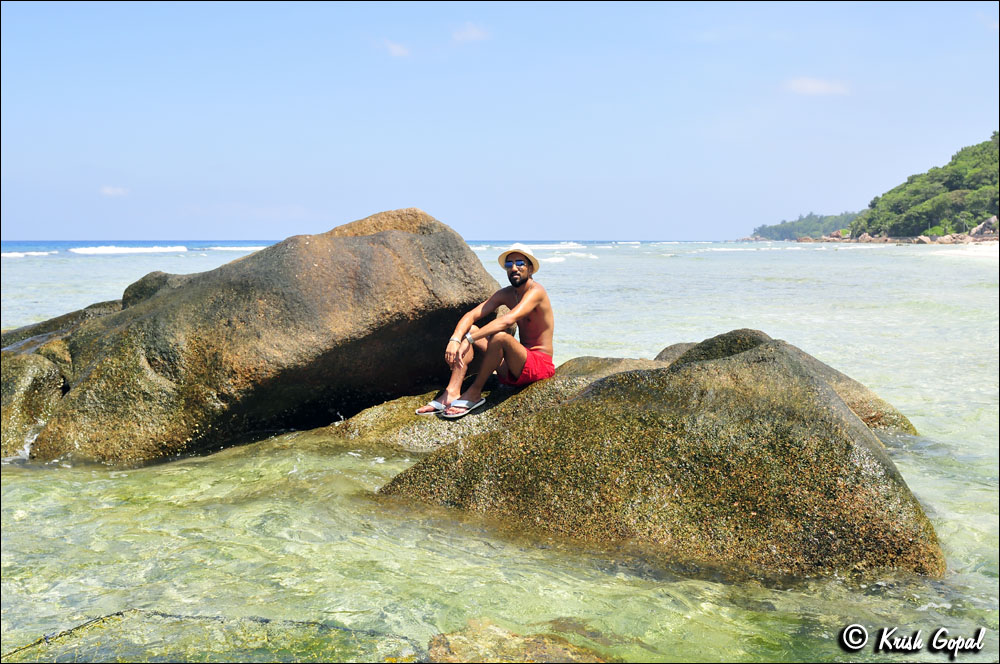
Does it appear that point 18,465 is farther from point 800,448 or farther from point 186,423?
point 800,448

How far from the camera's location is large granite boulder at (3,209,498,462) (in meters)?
Result: 6.69

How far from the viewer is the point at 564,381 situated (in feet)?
22.0

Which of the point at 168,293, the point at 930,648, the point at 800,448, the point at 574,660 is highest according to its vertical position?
the point at 168,293

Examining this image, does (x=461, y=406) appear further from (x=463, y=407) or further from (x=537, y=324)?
(x=537, y=324)

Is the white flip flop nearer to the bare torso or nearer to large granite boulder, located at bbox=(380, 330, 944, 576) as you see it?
the bare torso

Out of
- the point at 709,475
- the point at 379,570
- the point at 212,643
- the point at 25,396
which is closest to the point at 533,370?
the point at 709,475

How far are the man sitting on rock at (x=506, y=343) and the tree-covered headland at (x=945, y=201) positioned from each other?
297 ft

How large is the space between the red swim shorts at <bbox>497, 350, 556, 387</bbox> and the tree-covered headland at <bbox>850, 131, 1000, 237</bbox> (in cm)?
9063

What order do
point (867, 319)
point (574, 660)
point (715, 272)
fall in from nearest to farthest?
point (574, 660) < point (867, 319) < point (715, 272)

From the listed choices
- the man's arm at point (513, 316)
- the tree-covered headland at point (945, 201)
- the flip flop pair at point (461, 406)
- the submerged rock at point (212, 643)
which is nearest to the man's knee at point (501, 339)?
the man's arm at point (513, 316)

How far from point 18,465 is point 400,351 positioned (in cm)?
349

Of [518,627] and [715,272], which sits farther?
[715,272]

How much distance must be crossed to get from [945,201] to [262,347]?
323 feet

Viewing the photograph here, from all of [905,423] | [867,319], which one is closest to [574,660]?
[905,423]
